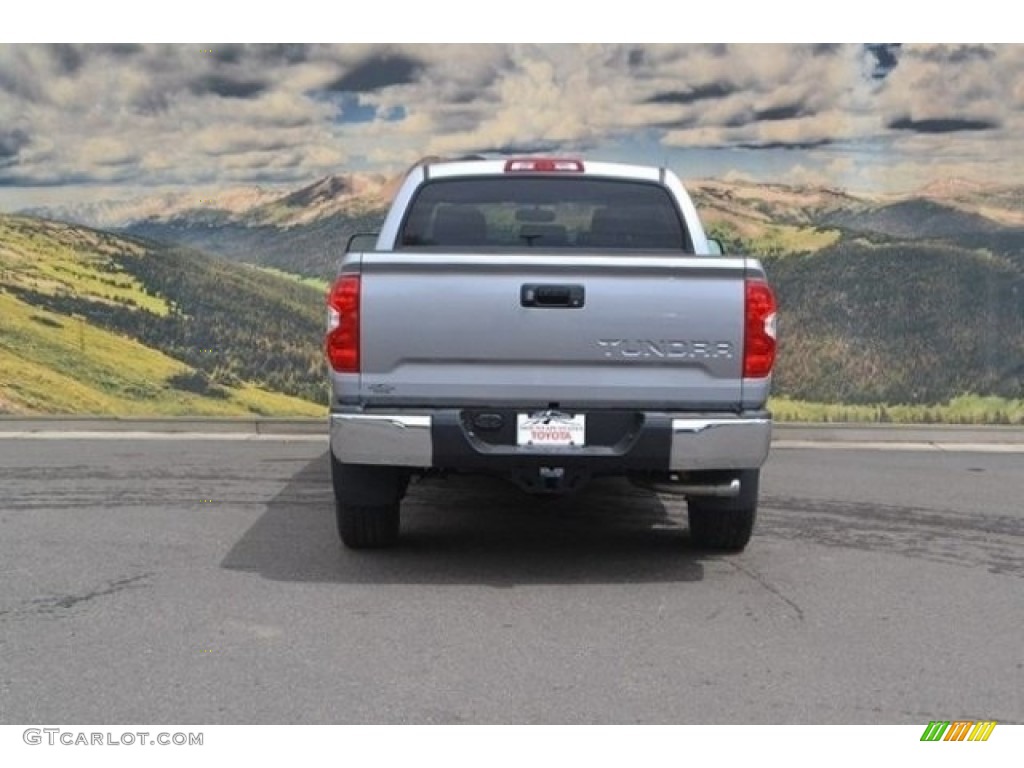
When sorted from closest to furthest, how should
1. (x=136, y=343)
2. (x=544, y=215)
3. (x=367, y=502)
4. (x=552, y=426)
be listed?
1. (x=552, y=426)
2. (x=367, y=502)
3. (x=544, y=215)
4. (x=136, y=343)

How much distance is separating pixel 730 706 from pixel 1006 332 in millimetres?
8822

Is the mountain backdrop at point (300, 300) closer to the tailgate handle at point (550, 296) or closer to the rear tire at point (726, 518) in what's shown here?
the rear tire at point (726, 518)

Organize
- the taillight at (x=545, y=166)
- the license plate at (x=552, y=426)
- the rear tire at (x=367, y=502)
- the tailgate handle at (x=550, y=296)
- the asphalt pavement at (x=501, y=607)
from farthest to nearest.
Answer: the taillight at (x=545, y=166)
the rear tire at (x=367, y=502)
the license plate at (x=552, y=426)
the tailgate handle at (x=550, y=296)
the asphalt pavement at (x=501, y=607)

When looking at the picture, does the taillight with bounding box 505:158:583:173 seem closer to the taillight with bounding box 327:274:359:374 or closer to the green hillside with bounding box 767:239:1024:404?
the taillight with bounding box 327:274:359:374

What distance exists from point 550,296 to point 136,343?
774 cm

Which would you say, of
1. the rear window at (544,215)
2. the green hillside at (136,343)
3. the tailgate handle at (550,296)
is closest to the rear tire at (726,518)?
the tailgate handle at (550,296)

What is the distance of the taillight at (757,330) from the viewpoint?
5316 millimetres

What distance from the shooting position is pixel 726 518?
6.22 meters

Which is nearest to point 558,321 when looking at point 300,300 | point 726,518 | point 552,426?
point 552,426

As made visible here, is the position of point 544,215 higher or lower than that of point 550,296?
higher

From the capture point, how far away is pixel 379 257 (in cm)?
537

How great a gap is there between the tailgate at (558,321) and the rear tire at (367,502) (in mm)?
677

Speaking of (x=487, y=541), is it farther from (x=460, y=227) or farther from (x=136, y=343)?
(x=136, y=343)

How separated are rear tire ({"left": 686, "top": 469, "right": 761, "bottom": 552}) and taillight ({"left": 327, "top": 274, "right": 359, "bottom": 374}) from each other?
6.51ft
